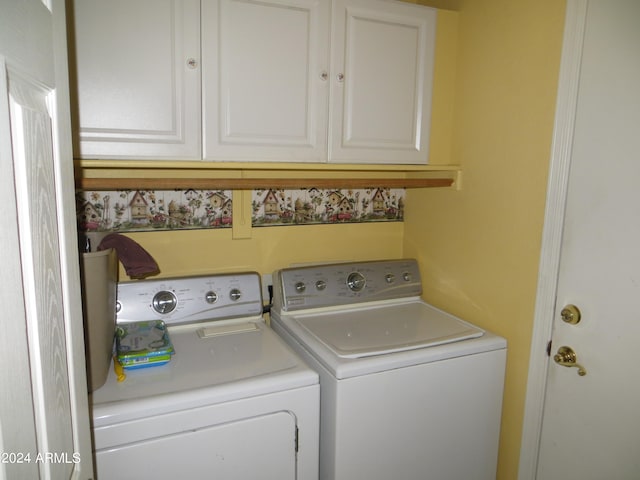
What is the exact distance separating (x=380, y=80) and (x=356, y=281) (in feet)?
2.80

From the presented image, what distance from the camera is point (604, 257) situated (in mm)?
1331

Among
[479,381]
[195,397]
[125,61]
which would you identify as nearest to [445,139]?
[479,381]

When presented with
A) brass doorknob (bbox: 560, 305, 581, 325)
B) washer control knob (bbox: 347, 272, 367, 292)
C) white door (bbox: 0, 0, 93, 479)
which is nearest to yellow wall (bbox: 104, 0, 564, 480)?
brass doorknob (bbox: 560, 305, 581, 325)

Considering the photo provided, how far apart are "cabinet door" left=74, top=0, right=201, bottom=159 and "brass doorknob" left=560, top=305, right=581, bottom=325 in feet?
4.44

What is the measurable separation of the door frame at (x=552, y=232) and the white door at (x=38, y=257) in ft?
4.54

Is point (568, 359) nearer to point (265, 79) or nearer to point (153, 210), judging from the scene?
point (265, 79)

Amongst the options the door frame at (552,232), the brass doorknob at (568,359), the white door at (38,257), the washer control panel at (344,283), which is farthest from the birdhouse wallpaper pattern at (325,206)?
the white door at (38,257)

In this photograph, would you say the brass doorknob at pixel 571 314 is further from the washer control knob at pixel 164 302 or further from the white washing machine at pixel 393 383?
the washer control knob at pixel 164 302

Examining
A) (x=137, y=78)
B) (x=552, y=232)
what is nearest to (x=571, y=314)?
(x=552, y=232)

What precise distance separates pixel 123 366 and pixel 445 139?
1.52 m

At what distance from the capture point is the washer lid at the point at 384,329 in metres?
1.54

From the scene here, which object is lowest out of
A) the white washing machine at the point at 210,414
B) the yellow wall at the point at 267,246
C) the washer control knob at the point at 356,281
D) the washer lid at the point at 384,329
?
the white washing machine at the point at 210,414

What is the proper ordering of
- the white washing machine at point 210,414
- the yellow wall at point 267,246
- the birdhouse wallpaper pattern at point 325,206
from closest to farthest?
the white washing machine at point 210,414, the yellow wall at point 267,246, the birdhouse wallpaper pattern at point 325,206

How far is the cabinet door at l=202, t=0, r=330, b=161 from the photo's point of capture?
1.47 m
